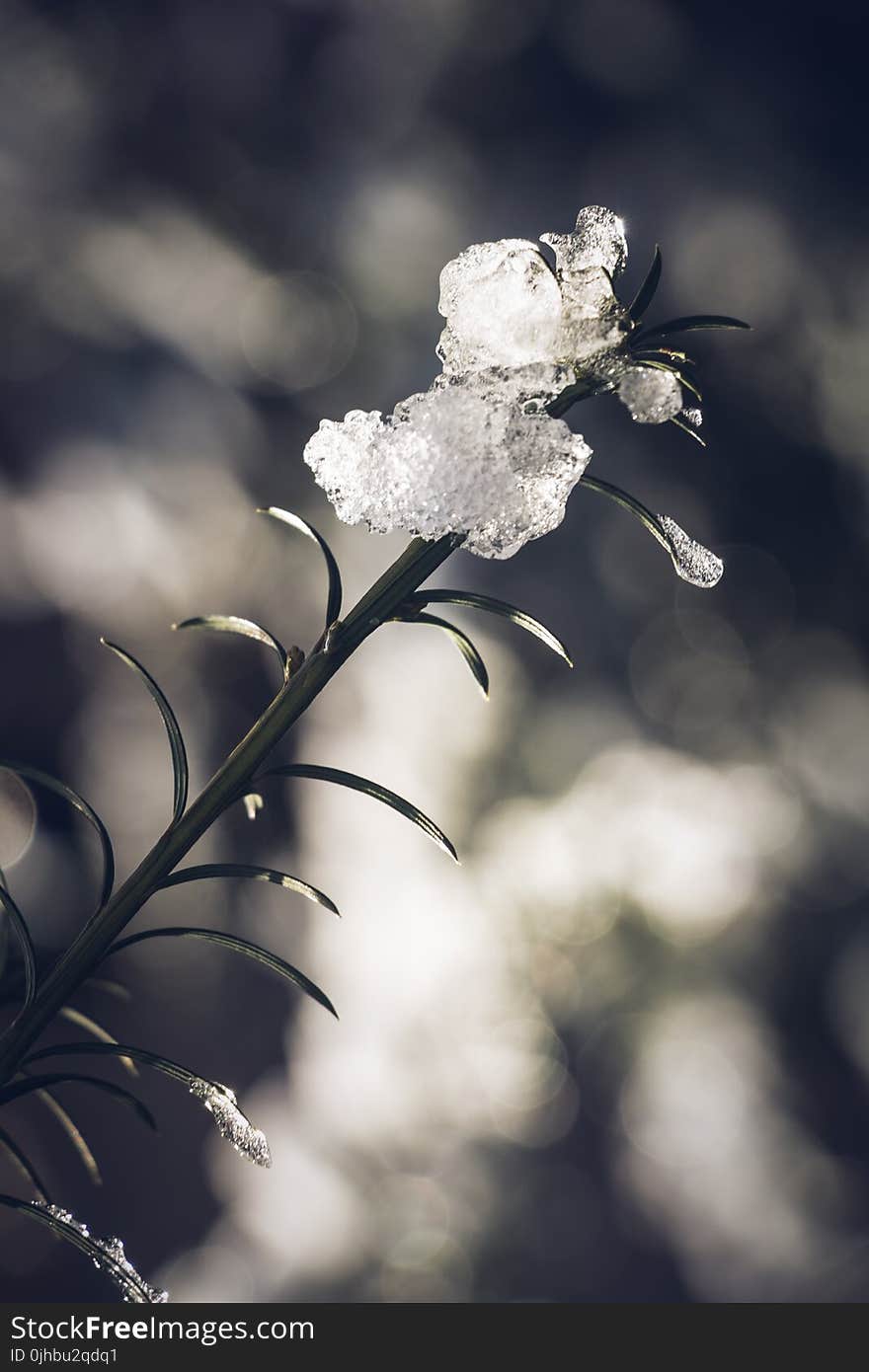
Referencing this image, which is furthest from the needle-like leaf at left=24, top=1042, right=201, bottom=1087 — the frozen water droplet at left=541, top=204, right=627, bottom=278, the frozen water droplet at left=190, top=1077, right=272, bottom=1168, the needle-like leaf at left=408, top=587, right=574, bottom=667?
the frozen water droplet at left=541, top=204, right=627, bottom=278

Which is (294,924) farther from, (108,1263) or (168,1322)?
(108,1263)

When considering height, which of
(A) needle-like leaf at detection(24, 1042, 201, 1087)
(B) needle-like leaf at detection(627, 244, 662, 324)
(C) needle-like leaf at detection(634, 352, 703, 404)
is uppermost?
(B) needle-like leaf at detection(627, 244, 662, 324)

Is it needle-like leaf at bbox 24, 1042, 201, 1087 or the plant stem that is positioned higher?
the plant stem

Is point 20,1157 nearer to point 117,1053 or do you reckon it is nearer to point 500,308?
point 117,1053

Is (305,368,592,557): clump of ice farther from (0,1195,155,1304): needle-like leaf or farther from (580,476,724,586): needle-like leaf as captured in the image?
(0,1195,155,1304): needle-like leaf

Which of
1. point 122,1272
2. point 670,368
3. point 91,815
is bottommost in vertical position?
point 122,1272

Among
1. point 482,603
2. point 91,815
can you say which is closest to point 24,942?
point 91,815

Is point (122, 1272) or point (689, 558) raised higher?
point (689, 558)
